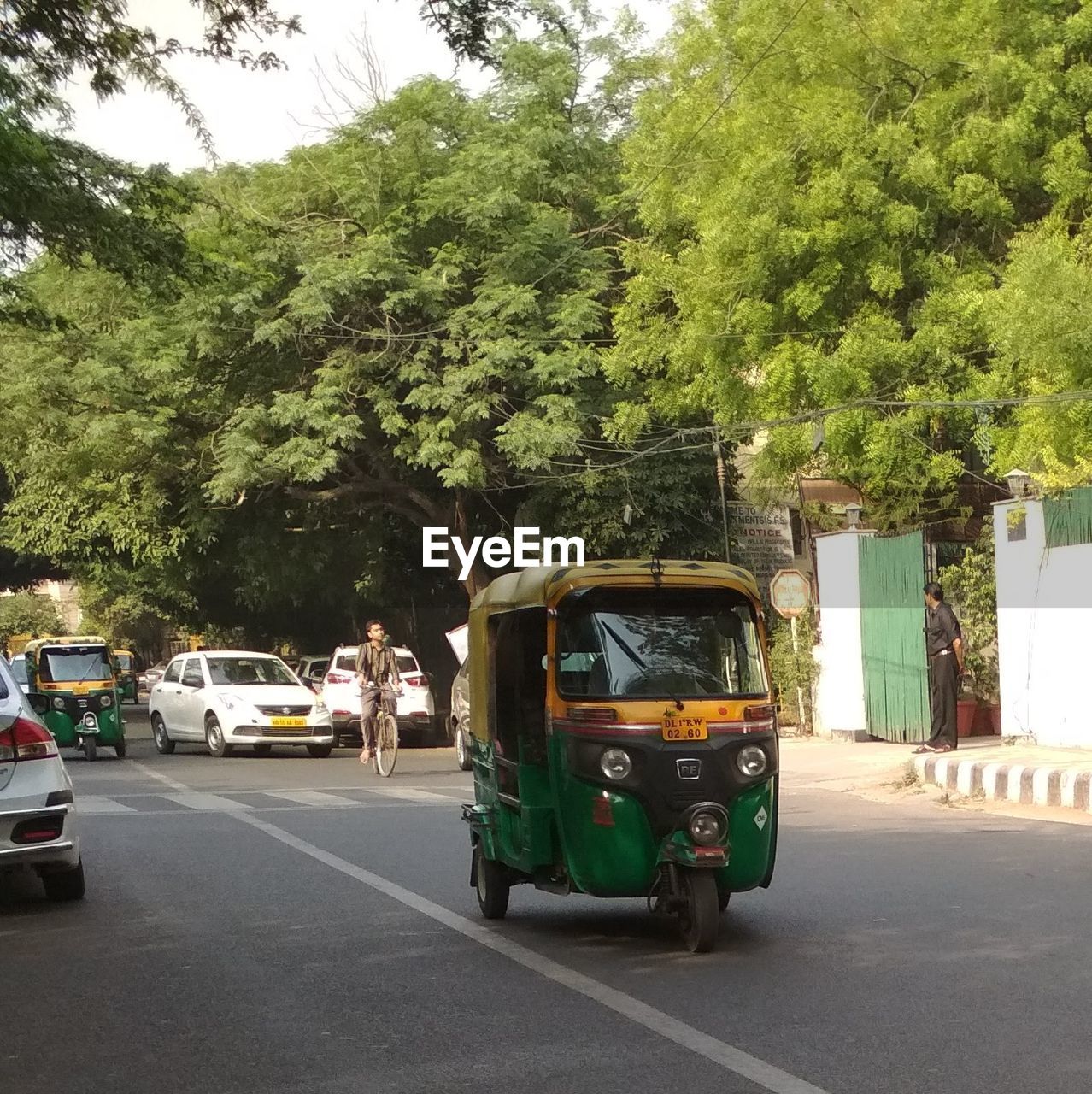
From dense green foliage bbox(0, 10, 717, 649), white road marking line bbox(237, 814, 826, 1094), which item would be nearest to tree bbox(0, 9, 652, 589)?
dense green foliage bbox(0, 10, 717, 649)

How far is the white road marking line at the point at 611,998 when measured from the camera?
5.81 metres

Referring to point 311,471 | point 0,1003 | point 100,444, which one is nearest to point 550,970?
point 0,1003

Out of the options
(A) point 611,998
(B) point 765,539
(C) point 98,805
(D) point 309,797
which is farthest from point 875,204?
(A) point 611,998

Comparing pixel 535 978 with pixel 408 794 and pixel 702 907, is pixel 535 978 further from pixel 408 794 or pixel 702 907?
pixel 408 794

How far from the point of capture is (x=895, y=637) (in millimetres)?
22844

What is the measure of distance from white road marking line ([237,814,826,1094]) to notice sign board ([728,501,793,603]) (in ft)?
60.3

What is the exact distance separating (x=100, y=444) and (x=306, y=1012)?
920 inches

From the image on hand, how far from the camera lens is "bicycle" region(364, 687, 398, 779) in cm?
2209

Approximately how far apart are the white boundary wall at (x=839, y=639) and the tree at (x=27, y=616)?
93.8 meters

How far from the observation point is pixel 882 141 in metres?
22.8

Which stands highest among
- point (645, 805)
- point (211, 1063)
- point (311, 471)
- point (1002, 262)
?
point (1002, 262)

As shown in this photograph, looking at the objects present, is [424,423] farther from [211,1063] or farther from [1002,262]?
[211,1063]

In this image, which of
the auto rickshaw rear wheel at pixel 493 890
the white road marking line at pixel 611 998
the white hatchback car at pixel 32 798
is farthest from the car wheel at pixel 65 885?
the auto rickshaw rear wheel at pixel 493 890

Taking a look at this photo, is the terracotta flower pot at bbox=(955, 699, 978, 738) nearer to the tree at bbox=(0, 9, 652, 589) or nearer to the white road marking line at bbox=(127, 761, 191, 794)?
the tree at bbox=(0, 9, 652, 589)
